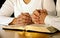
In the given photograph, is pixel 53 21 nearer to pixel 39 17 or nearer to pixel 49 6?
pixel 39 17

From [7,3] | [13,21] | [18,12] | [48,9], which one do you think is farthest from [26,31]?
[7,3]

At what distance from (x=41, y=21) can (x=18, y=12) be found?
17.0 inches

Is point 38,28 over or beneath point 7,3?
beneath

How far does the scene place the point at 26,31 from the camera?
96cm

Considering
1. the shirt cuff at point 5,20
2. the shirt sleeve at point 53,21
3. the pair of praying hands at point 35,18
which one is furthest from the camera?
the shirt cuff at point 5,20

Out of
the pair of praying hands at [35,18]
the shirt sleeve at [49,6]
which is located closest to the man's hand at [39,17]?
the pair of praying hands at [35,18]

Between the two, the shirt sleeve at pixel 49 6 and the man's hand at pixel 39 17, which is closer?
the man's hand at pixel 39 17

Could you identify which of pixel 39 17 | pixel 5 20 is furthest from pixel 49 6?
pixel 5 20

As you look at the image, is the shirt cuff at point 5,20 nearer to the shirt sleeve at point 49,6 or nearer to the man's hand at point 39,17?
the man's hand at point 39,17

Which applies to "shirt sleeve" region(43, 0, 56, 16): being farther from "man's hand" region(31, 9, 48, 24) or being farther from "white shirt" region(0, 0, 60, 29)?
"man's hand" region(31, 9, 48, 24)

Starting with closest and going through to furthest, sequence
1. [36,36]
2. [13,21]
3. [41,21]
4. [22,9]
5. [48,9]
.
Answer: [36,36], [41,21], [13,21], [48,9], [22,9]

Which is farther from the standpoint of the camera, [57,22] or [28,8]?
[28,8]

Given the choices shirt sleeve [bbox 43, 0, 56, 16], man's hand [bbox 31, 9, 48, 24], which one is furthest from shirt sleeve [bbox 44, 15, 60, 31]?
shirt sleeve [bbox 43, 0, 56, 16]

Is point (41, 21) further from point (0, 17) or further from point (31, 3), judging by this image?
point (0, 17)
